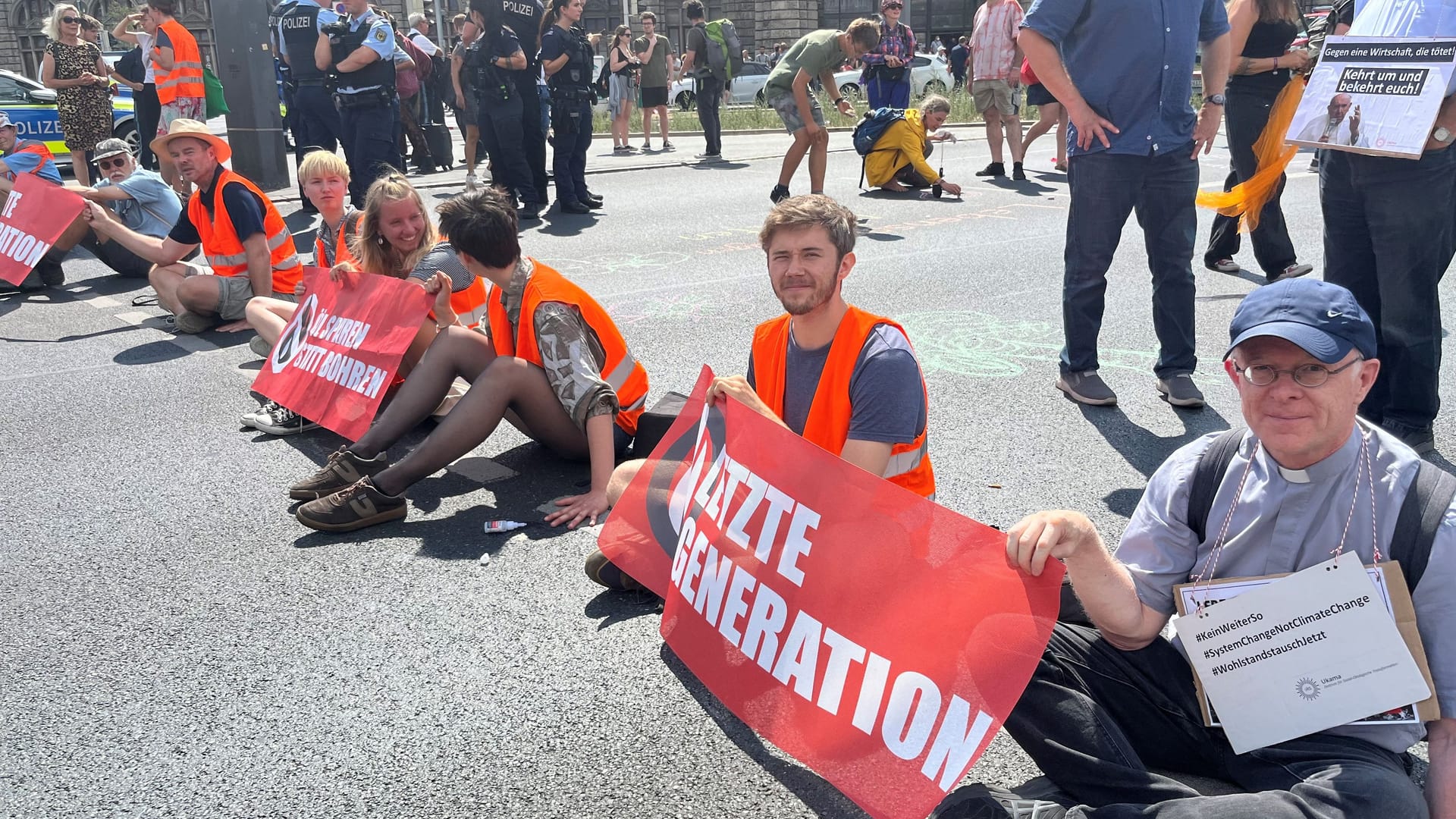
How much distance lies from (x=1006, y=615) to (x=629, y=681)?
1169mm

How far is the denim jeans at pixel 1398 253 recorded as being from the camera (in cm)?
414

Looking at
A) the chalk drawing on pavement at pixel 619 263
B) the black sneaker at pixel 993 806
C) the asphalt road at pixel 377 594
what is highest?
the chalk drawing on pavement at pixel 619 263

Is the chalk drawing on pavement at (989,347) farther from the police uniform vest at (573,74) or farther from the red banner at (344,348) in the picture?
the police uniform vest at (573,74)

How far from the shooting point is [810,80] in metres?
10.7

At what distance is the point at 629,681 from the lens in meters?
3.06

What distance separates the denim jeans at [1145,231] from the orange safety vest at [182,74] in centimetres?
881

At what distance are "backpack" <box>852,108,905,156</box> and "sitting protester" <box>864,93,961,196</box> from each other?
0.11 feet

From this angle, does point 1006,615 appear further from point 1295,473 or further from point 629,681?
point 629,681

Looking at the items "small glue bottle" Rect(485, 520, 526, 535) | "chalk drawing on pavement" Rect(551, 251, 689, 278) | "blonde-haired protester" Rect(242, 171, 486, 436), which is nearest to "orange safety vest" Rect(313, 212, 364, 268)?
"blonde-haired protester" Rect(242, 171, 486, 436)

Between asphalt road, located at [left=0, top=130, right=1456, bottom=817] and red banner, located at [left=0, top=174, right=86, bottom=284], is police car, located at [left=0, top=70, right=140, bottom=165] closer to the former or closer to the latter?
red banner, located at [left=0, top=174, right=86, bottom=284]

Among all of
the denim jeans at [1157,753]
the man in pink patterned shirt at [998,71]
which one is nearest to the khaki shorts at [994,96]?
the man in pink patterned shirt at [998,71]

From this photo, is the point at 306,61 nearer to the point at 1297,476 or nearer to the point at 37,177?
the point at 37,177

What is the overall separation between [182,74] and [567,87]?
Result: 11.5 feet

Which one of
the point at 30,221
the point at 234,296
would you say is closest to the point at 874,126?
the point at 234,296
